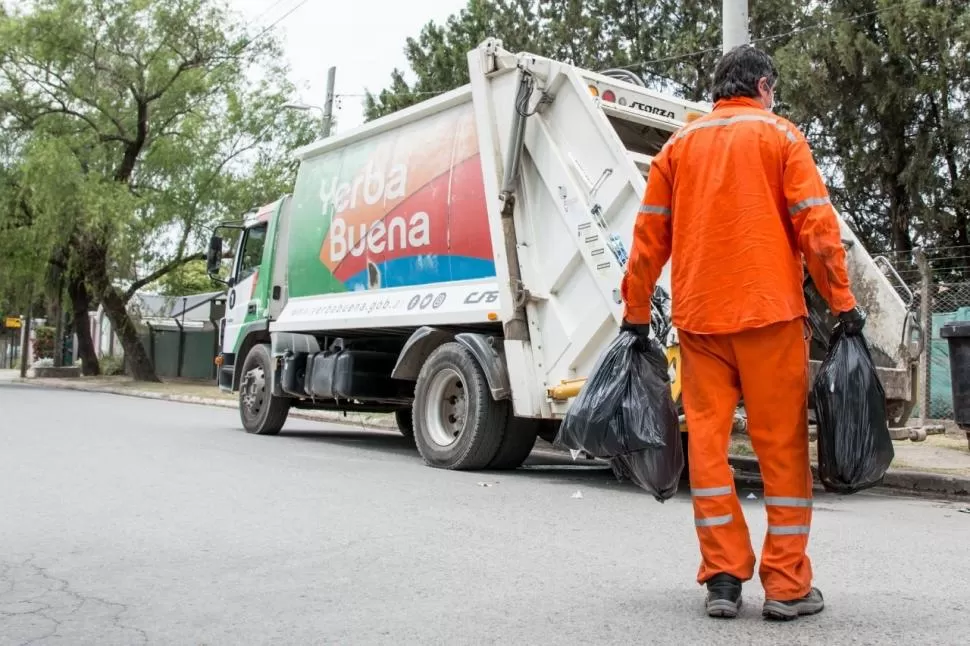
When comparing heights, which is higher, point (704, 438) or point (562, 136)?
point (562, 136)

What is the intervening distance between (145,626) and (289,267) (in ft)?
25.6

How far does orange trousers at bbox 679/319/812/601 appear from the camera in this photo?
11.7 feet

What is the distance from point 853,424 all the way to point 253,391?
29.7ft

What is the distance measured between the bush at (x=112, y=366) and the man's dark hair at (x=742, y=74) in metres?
30.0

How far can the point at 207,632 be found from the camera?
11.4ft

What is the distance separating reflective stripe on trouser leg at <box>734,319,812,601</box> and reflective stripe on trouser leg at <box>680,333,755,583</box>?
0.08 meters

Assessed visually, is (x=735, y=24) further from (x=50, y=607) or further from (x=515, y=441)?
(x=50, y=607)

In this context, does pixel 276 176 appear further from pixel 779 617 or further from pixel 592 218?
pixel 779 617

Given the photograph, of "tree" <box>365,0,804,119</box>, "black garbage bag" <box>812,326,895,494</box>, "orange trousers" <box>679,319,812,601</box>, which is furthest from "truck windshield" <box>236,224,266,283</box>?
"tree" <box>365,0,804,119</box>

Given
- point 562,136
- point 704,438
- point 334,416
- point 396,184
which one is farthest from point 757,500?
point 334,416

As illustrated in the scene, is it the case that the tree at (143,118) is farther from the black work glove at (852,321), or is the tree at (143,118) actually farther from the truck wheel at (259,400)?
the black work glove at (852,321)

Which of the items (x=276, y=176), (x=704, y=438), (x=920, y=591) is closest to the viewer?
(x=704, y=438)

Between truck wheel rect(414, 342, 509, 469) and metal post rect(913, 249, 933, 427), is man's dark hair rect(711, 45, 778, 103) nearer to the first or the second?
truck wheel rect(414, 342, 509, 469)

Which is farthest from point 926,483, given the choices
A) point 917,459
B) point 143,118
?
point 143,118
